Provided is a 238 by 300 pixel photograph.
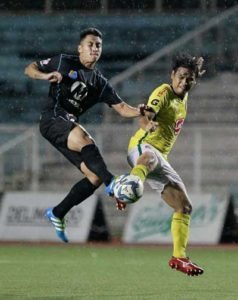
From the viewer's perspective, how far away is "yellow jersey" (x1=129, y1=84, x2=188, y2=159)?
902 centimetres

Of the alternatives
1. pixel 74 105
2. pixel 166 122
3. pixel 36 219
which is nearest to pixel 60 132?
pixel 74 105

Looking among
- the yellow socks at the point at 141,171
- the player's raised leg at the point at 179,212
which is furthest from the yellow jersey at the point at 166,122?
the yellow socks at the point at 141,171

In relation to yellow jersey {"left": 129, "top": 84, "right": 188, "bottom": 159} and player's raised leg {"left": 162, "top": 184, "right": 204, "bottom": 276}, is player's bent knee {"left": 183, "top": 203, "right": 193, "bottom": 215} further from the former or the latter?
yellow jersey {"left": 129, "top": 84, "right": 188, "bottom": 159}

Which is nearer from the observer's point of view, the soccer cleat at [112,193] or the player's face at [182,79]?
the soccer cleat at [112,193]

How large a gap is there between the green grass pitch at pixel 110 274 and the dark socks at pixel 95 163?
92 cm

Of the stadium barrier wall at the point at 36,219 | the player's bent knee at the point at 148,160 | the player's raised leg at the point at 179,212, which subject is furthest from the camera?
the stadium barrier wall at the point at 36,219

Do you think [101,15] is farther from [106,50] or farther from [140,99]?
[140,99]

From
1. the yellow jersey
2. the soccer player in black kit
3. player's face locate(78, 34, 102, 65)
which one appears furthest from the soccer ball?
player's face locate(78, 34, 102, 65)

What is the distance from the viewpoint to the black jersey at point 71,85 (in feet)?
28.7

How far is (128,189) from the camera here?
7.77m

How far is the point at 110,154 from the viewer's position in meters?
16.6

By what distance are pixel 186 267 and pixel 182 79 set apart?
1652 mm

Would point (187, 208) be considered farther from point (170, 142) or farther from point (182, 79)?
point (182, 79)

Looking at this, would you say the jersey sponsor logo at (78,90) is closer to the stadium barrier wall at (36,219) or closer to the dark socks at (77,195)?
the dark socks at (77,195)
